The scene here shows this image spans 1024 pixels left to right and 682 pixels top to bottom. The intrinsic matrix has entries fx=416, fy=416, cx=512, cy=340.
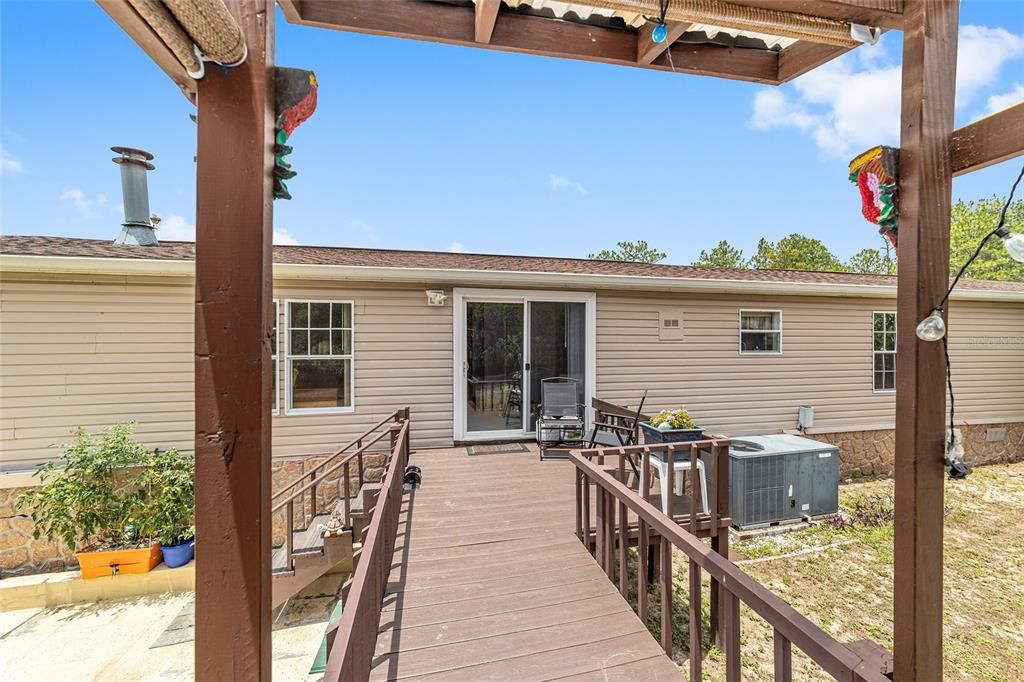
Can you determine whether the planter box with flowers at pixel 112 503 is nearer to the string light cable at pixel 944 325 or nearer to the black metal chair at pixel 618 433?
the black metal chair at pixel 618 433

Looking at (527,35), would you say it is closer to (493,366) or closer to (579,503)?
(579,503)

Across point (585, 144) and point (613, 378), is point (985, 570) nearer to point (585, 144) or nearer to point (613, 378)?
point (613, 378)

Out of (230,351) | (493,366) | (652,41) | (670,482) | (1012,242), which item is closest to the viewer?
(230,351)

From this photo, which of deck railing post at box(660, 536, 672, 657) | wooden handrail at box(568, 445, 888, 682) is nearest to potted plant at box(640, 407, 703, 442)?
wooden handrail at box(568, 445, 888, 682)

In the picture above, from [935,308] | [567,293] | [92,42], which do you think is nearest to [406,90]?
[92,42]

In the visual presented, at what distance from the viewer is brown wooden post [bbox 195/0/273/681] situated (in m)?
1.03

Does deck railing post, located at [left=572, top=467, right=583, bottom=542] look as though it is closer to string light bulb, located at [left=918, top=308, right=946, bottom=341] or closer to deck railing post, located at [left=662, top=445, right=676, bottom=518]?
deck railing post, located at [left=662, top=445, right=676, bottom=518]

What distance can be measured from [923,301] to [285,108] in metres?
2.09

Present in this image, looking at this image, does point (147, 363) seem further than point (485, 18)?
Yes

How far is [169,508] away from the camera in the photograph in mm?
4641

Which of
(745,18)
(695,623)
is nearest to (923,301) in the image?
(745,18)

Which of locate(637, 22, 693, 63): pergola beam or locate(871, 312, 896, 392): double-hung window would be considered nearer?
locate(637, 22, 693, 63): pergola beam

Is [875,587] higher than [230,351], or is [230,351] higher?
[230,351]

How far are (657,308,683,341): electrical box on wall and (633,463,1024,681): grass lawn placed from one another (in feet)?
9.86
